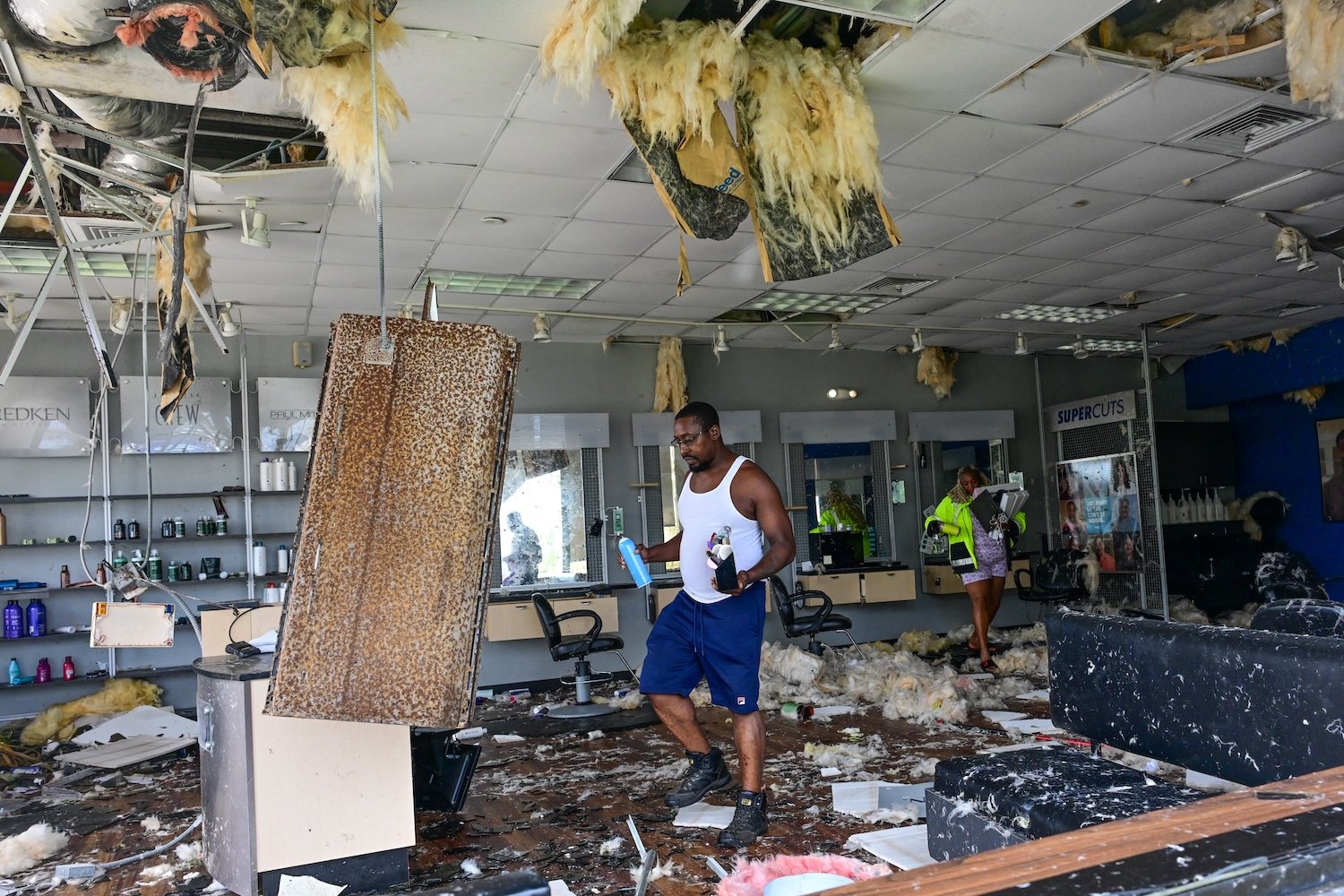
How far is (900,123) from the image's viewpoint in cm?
428

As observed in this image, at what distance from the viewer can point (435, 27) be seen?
330 centimetres

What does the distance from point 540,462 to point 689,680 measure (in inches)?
190

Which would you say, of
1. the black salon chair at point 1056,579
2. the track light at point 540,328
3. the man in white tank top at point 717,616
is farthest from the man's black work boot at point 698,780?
the black salon chair at point 1056,579

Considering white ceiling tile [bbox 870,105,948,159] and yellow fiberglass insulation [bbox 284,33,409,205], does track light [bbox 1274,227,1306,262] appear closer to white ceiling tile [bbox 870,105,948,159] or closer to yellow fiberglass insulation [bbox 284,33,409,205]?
white ceiling tile [bbox 870,105,948,159]

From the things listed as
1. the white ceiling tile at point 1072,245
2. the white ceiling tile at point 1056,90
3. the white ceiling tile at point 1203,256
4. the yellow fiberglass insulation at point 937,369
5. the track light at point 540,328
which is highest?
the white ceiling tile at point 1056,90

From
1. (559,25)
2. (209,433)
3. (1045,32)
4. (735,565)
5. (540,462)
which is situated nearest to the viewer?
(559,25)

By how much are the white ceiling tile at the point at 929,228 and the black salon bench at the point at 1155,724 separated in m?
3.28

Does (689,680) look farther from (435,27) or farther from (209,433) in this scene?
(209,433)

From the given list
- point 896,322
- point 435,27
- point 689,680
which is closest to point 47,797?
point 689,680

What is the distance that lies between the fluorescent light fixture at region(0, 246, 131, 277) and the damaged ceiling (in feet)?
0.15

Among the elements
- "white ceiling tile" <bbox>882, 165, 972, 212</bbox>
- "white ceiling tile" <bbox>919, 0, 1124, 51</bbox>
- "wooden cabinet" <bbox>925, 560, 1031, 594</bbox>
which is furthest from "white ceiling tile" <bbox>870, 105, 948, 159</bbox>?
"wooden cabinet" <bbox>925, 560, 1031, 594</bbox>

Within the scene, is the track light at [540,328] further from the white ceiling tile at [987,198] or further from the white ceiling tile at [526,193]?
the white ceiling tile at [987,198]

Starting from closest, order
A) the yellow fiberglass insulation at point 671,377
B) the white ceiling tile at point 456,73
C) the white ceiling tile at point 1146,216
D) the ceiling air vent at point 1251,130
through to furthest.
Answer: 1. the white ceiling tile at point 456,73
2. the ceiling air vent at point 1251,130
3. the white ceiling tile at point 1146,216
4. the yellow fiberglass insulation at point 671,377

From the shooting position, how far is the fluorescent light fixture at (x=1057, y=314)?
8.29 m
